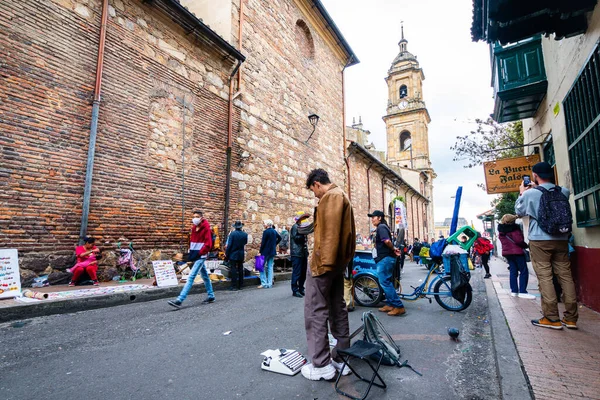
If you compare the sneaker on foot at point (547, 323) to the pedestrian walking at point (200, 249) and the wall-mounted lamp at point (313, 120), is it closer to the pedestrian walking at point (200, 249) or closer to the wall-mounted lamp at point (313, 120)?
the pedestrian walking at point (200, 249)

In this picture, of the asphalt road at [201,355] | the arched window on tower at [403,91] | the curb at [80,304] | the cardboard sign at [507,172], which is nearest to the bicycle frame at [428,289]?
the asphalt road at [201,355]

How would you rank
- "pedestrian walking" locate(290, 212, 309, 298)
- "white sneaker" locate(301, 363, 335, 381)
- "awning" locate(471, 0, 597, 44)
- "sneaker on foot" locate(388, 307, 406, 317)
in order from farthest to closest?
"pedestrian walking" locate(290, 212, 309, 298), "sneaker on foot" locate(388, 307, 406, 317), "awning" locate(471, 0, 597, 44), "white sneaker" locate(301, 363, 335, 381)

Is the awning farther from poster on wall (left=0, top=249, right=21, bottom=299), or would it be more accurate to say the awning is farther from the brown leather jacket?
poster on wall (left=0, top=249, right=21, bottom=299)

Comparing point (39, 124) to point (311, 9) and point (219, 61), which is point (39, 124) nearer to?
point (219, 61)

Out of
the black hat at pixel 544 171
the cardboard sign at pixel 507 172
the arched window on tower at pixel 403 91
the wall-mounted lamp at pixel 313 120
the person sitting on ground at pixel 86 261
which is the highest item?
the arched window on tower at pixel 403 91

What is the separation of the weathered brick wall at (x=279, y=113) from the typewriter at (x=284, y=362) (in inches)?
299

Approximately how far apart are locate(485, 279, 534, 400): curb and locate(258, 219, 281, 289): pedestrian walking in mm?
4991

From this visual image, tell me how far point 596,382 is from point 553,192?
2243 mm

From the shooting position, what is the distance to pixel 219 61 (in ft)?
34.2

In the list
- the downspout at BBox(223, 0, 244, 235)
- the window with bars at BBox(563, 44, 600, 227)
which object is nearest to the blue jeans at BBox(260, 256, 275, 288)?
the downspout at BBox(223, 0, 244, 235)

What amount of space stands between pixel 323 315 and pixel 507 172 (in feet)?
22.2

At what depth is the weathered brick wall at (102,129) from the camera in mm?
5871

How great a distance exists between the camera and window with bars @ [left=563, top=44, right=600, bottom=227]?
4020 mm

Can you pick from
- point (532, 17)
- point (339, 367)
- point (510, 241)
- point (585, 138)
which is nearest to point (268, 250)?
point (510, 241)
